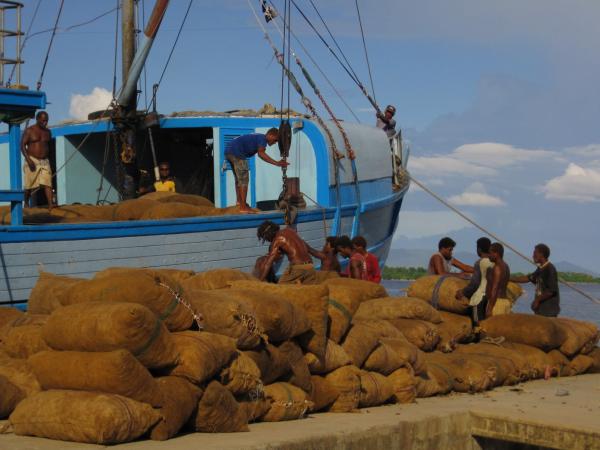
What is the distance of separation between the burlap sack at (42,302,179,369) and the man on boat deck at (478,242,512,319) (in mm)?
5631

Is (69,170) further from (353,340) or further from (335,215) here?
(353,340)

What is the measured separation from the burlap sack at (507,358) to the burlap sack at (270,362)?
130 inches

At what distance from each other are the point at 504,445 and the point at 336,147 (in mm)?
8681

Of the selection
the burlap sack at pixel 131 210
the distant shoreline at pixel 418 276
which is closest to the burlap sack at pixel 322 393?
the burlap sack at pixel 131 210

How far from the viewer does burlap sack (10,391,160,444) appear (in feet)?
17.4

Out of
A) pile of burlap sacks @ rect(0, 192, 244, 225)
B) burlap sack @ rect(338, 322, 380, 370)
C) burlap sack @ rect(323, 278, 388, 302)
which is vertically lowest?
burlap sack @ rect(338, 322, 380, 370)

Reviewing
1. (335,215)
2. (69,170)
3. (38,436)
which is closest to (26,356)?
(38,436)

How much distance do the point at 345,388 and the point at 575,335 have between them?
4.23 meters

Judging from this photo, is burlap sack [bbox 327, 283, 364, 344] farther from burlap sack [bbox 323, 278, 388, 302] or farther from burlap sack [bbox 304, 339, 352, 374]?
burlap sack [bbox 323, 278, 388, 302]

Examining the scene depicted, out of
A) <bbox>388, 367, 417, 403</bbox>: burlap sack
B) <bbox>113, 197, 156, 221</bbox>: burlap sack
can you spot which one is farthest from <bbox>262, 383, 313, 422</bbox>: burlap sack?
<bbox>113, 197, 156, 221</bbox>: burlap sack

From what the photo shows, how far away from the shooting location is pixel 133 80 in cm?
1555

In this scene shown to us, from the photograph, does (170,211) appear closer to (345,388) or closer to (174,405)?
(345,388)

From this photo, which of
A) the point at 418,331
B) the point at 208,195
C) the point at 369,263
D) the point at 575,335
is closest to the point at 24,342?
the point at 418,331

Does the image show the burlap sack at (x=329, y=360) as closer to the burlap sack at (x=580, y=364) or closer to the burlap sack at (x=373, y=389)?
the burlap sack at (x=373, y=389)
